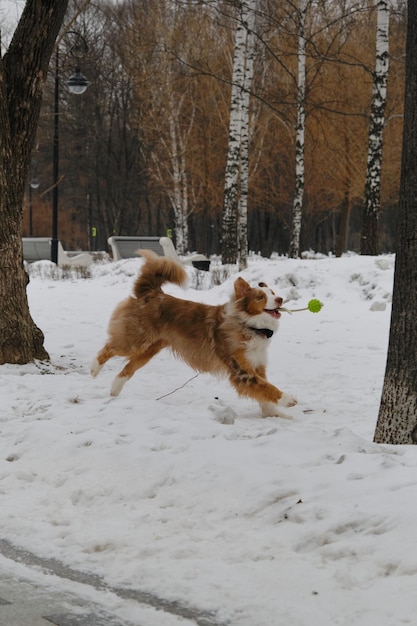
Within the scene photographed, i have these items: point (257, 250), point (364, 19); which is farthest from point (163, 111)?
point (257, 250)

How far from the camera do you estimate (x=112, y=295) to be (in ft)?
58.5

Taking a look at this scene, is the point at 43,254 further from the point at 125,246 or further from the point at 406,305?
the point at 406,305

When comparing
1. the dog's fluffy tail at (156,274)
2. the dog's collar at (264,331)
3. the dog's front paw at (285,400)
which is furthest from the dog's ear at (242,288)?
the dog's front paw at (285,400)

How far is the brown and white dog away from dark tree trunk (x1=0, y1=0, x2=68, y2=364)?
1.31 meters

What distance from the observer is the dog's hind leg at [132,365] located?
24.4ft

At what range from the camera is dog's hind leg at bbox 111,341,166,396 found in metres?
7.43

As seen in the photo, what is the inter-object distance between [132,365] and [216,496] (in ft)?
9.76

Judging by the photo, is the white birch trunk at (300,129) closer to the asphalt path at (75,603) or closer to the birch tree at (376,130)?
the birch tree at (376,130)

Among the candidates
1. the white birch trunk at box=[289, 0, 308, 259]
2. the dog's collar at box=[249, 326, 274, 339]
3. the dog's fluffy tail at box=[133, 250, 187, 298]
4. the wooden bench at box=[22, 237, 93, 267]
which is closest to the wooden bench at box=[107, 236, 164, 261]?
the wooden bench at box=[22, 237, 93, 267]

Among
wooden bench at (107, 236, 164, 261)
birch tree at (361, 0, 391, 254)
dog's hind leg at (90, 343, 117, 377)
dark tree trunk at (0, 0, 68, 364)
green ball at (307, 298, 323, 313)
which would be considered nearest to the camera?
green ball at (307, 298, 323, 313)

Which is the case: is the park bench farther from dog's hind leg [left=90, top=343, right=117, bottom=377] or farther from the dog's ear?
the dog's ear

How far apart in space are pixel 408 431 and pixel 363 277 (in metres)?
10.5

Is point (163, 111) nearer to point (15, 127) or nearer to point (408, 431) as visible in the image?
point (15, 127)

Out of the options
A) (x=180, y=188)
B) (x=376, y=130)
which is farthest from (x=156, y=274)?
(x=180, y=188)
